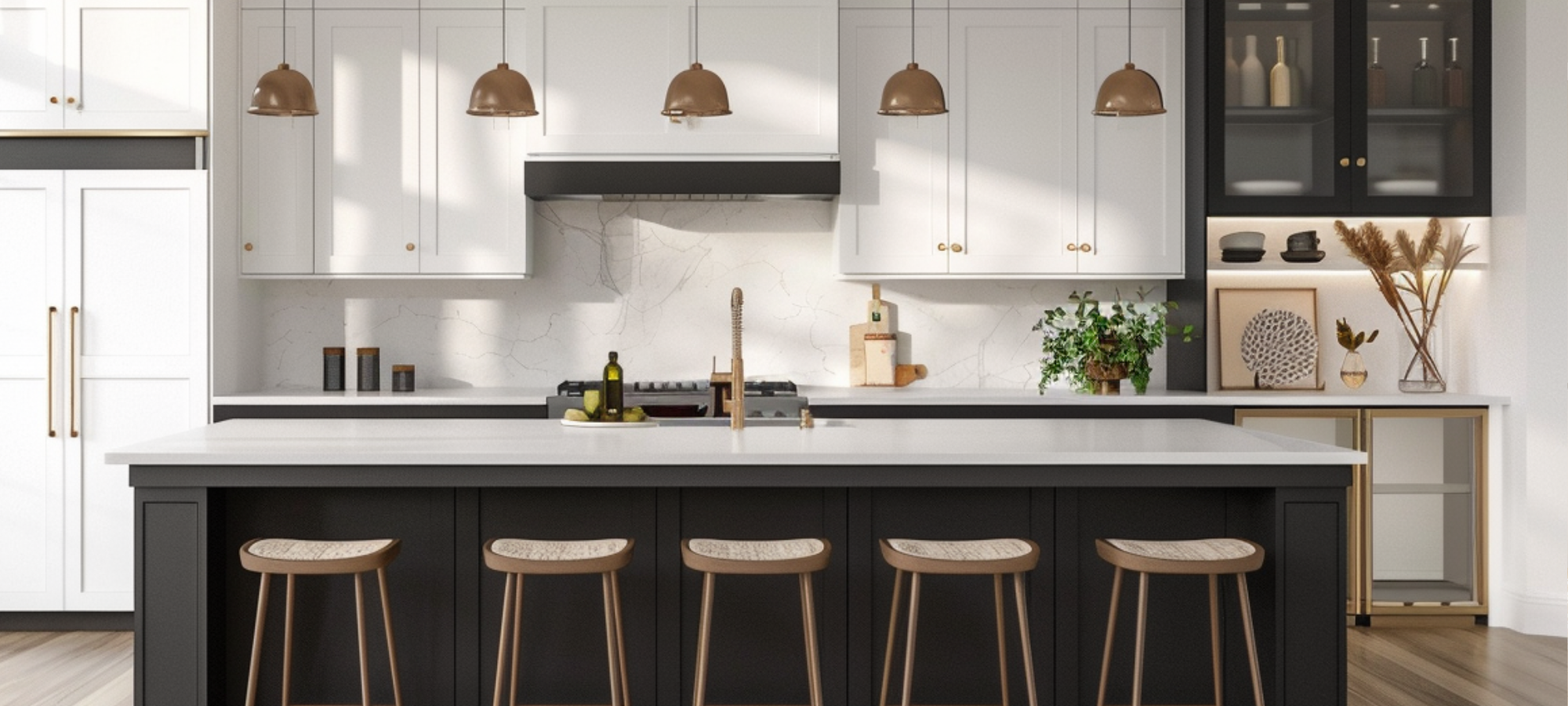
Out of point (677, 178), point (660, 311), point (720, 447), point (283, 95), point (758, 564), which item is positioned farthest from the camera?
point (660, 311)

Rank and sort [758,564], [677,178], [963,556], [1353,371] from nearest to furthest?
[758,564], [963,556], [677,178], [1353,371]

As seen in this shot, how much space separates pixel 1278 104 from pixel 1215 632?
8.70 feet

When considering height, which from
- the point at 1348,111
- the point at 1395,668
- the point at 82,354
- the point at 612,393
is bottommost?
the point at 1395,668

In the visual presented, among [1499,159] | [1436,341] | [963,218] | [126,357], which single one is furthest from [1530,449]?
[126,357]

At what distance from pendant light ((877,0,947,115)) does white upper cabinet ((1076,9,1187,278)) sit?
5.67 feet

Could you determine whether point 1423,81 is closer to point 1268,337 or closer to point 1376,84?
point 1376,84

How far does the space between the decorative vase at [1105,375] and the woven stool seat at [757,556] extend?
234 centimetres

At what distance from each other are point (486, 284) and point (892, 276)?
1.80m

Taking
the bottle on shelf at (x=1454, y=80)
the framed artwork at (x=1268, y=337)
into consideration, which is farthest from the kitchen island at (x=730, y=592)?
the bottle on shelf at (x=1454, y=80)

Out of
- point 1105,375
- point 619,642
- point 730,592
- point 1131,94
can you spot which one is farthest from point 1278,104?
point 619,642

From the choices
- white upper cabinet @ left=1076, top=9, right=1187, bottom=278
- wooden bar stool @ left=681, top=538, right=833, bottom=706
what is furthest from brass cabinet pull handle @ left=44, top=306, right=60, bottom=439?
white upper cabinet @ left=1076, top=9, right=1187, bottom=278

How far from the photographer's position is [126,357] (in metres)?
4.70

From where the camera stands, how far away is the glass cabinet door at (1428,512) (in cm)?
480

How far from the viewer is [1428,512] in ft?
15.8
